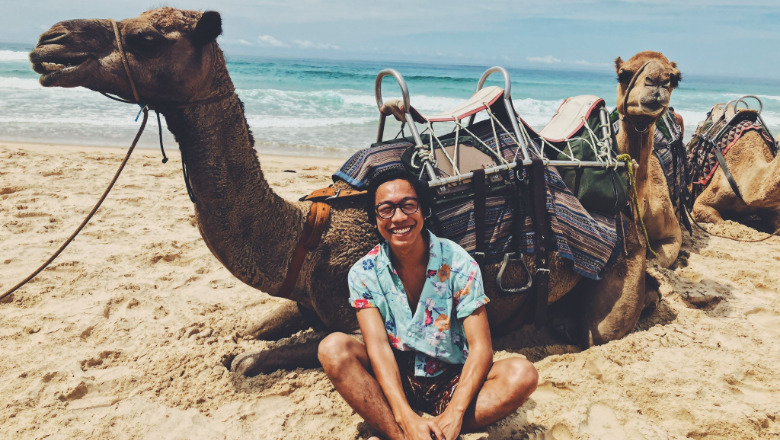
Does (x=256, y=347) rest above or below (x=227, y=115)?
below

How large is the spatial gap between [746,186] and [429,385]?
17.8 feet

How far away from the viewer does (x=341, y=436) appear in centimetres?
271

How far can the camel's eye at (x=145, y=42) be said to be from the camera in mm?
2473

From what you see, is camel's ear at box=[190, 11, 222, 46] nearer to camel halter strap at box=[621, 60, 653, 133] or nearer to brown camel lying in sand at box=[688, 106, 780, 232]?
camel halter strap at box=[621, 60, 653, 133]

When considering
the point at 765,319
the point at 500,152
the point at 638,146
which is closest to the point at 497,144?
the point at 500,152

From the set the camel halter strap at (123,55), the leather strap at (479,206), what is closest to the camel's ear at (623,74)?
the leather strap at (479,206)

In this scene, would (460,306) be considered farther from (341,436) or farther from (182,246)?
(182,246)

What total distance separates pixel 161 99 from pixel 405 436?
1850 millimetres

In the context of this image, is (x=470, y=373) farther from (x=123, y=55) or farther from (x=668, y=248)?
(x=668, y=248)

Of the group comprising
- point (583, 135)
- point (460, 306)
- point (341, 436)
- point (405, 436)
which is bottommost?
point (341, 436)

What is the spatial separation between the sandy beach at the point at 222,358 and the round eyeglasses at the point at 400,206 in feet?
3.62

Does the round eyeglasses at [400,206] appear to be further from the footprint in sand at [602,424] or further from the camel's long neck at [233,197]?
the footprint in sand at [602,424]

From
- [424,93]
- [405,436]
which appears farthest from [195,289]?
[424,93]

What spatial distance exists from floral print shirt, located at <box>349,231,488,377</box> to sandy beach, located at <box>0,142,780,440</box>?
472mm
